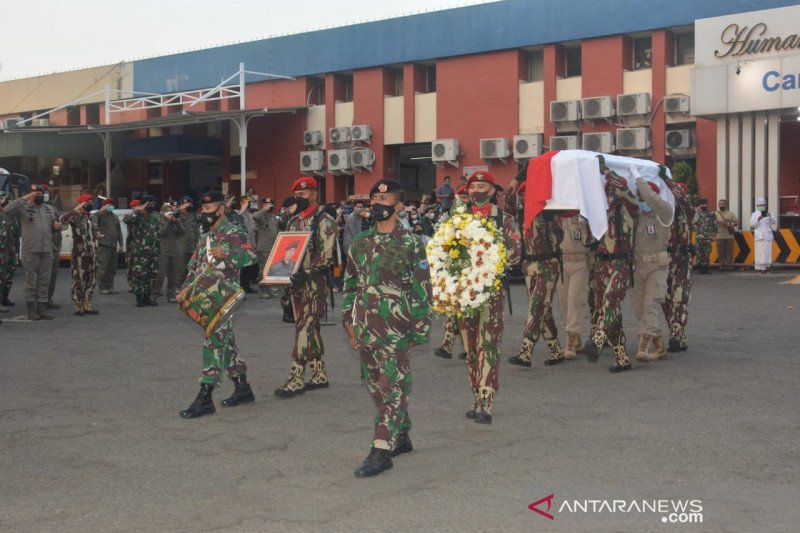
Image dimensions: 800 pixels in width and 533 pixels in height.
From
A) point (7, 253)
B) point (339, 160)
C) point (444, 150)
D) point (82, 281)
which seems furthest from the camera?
point (339, 160)

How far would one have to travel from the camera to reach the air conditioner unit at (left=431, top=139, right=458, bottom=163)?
31375 mm

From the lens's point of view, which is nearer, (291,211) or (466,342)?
(466,342)

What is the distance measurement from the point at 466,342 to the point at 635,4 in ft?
75.1

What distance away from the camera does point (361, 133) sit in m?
33.7

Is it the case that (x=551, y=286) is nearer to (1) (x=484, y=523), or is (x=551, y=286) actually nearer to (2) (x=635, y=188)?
(2) (x=635, y=188)

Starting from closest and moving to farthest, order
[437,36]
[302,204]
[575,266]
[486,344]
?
1. [486,344]
2. [302,204]
3. [575,266]
4. [437,36]

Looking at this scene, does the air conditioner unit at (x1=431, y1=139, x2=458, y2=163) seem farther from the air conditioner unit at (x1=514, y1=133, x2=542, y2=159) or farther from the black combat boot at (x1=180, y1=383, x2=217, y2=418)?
the black combat boot at (x1=180, y1=383, x2=217, y2=418)

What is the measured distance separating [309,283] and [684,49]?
22619 millimetres

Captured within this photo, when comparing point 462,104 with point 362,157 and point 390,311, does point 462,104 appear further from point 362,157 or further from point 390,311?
point 390,311

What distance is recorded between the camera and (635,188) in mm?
10812

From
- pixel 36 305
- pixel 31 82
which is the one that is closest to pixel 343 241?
pixel 36 305

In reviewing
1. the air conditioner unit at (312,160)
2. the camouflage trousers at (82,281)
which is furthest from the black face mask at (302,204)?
the air conditioner unit at (312,160)

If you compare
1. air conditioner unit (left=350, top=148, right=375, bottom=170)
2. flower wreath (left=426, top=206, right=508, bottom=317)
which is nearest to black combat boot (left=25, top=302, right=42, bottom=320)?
flower wreath (left=426, top=206, right=508, bottom=317)

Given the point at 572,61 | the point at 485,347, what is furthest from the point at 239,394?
the point at 572,61
